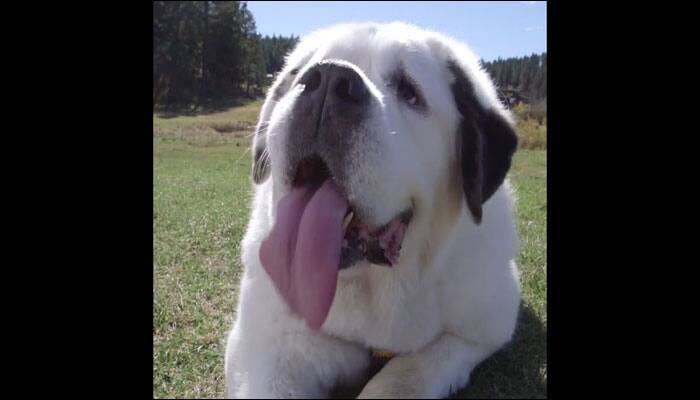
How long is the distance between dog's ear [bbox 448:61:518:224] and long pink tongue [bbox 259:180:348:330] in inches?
23.2

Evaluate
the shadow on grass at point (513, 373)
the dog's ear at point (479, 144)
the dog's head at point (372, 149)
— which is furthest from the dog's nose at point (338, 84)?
the shadow on grass at point (513, 373)

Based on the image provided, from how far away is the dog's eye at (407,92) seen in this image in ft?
7.24

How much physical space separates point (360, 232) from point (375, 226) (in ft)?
0.19

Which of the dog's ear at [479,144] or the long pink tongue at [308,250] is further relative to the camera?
the dog's ear at [479,144]

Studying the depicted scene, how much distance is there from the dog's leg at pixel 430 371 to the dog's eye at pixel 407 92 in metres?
0.88

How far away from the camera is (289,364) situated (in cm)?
207

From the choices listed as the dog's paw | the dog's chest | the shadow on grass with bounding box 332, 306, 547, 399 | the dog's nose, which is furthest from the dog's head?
the shadow on grass with bounding box 332, 306, 547, 399

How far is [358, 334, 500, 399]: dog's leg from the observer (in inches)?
78.3

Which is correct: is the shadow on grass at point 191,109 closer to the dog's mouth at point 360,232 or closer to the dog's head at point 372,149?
the dog's head at point 372,149

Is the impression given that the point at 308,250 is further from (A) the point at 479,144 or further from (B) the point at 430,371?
(A) the point at 479,144

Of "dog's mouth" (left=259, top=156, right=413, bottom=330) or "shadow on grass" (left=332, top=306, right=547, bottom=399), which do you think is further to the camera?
"shadow on grass" (left=332, top=306, right=547, bottom=399)

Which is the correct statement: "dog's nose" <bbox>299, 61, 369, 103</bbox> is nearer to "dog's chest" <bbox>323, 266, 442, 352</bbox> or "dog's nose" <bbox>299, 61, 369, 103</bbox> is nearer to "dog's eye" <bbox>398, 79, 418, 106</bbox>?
"dog's eye" <bbox>398, 79, 418, 106</bbox>
